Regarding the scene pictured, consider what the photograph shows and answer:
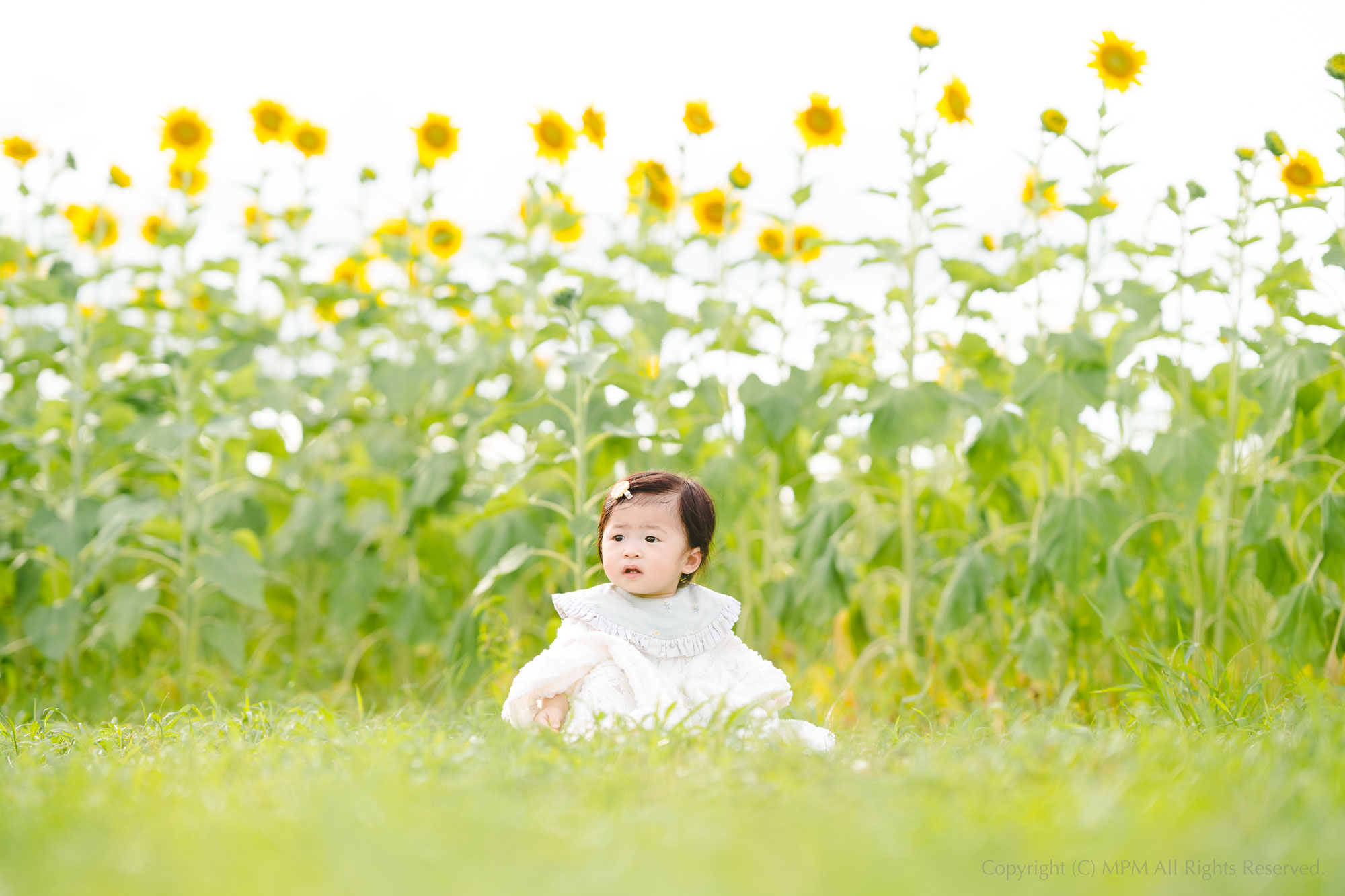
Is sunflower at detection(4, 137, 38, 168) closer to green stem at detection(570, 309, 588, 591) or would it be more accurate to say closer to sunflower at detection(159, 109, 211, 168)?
sunflower at detection(159, 109, 211, 168)

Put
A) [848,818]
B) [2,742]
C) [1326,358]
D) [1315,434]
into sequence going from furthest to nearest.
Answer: [1315,434] → [1326,358] → [2,742] → [848,818]

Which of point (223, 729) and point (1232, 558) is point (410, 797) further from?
point (1232, 558)

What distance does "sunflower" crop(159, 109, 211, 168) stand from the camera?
459 centimetres

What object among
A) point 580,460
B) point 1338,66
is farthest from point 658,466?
point 1338,66

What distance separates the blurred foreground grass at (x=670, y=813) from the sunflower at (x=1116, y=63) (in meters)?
2.05

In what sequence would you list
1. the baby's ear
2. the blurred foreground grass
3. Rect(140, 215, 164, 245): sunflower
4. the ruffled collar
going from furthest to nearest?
Rect(140, 215, 164, 245): sunflower
the baby's ear
the ruffled collar
the blurred foreground grass

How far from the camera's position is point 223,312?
452cm

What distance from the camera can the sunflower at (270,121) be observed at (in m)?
4.54

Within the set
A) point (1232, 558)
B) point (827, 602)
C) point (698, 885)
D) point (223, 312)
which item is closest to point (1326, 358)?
point (1232, 558)

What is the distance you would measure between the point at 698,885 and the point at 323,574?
3290 millimetres

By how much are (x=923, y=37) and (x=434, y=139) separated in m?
1.87

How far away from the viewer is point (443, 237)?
4480 millimetres

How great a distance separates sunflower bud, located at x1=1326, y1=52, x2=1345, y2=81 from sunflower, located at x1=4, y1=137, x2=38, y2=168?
4.45 meters

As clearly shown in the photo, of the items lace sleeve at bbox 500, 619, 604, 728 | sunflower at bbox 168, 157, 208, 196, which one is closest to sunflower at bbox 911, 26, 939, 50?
lace sleeve at bbox 500, 619, 604, 728
